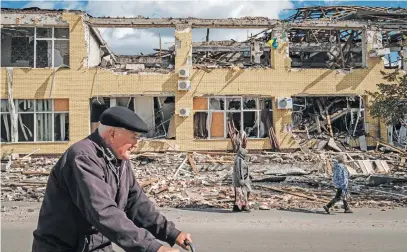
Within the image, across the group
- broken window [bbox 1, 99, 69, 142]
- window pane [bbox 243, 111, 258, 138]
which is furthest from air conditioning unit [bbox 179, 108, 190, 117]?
broken window [bbox 1, 99, 69, 142]

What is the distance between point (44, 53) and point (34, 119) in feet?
11.1

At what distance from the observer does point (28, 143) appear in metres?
22.0

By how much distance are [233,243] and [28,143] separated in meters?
16.9

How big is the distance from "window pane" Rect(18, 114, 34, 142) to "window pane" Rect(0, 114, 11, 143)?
1.62 ft

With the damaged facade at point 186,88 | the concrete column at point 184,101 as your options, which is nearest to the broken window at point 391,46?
the damaged facade at point 186,88

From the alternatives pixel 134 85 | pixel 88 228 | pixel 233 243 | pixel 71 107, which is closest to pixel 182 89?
pixel 134 85

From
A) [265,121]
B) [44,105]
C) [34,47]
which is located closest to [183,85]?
[265,121]

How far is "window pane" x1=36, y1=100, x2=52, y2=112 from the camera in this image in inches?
881

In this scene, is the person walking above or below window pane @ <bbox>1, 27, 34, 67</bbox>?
below

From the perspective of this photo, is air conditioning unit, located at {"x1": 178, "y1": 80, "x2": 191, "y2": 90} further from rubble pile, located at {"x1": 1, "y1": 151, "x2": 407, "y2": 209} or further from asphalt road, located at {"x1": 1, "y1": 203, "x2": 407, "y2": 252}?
asphalt road, located at {"x1": 1, "y1": 203, "x2": 407, "y2": 252}

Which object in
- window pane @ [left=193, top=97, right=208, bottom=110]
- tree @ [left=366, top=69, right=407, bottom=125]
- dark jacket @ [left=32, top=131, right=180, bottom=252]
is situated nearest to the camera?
dark jacket @ [left=32, top=131, right=180, bottom=252]

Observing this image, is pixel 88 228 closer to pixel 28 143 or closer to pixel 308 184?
pixel 308 184

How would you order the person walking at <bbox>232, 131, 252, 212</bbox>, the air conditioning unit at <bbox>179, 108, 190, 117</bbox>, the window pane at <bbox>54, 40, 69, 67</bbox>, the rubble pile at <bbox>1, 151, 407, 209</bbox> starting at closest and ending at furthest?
the person walking at <bbox>232, 131, 252, 212</bbox>, the rubble pile at <bbox>1, 151, 407, 209</bbox>, the air conditioning unit at <bbox>179, 108, 190, 117</bbox>, the window pane at <bbox>54, 40, 69, 67</bbox>

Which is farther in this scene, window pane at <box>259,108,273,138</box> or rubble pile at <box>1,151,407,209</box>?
window pane at <box>259,108,273,138</box>
